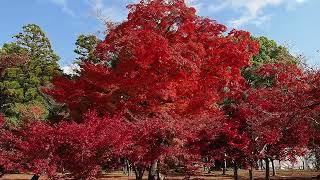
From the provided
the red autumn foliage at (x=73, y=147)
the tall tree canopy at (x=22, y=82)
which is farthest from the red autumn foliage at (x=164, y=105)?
the tall tree canopy at (x=22, y=82)

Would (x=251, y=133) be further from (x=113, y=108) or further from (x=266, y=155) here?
(x=113, y=108)

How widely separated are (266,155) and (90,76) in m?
13.1

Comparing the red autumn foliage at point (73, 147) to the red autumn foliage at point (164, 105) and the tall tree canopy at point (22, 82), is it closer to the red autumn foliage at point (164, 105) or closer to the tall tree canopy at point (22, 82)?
the red autumn foliage at point (164, 105)

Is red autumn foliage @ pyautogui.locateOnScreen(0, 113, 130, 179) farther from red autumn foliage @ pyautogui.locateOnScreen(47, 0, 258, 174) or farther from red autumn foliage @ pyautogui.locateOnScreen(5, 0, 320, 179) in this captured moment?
red autumn foliage @ pyautogui.locateOnScreen(47, 0, 258, 174)

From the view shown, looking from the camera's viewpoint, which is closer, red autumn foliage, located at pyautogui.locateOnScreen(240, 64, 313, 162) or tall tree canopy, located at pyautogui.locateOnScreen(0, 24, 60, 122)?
red autumn foliage, located at pyautogui.locateOnScreen(240, 64, 313, 162)

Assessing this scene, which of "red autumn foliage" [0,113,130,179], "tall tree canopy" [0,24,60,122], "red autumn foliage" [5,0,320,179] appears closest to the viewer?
"red autumn foliage" [0,113,130,179]

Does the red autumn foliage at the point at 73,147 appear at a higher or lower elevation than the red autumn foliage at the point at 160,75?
lower

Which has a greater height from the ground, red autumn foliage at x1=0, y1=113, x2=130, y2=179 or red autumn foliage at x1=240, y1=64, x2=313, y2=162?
red autumn foliage at x1=240, y1=64, x2=313, y2=162

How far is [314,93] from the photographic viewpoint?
17.9 m

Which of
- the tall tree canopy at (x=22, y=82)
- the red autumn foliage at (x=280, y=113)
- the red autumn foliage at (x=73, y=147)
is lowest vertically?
the red autumn foliage at (x=73, y=147)

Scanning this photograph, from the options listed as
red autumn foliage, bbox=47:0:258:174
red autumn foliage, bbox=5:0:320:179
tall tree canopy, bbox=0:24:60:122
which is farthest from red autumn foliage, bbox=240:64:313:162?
tall tree canopy, bbox=0:24:60:122

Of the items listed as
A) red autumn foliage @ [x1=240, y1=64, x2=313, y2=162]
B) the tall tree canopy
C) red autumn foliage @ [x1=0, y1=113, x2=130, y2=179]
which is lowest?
red autumn foliage @ [x1=0, y1=113, x2=130, y2=179]

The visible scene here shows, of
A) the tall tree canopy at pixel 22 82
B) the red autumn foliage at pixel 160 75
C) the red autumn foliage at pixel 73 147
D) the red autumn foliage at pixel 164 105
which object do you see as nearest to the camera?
the red autumn foliage at pixel 73 147

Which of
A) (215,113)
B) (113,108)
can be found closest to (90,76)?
(113,108)
